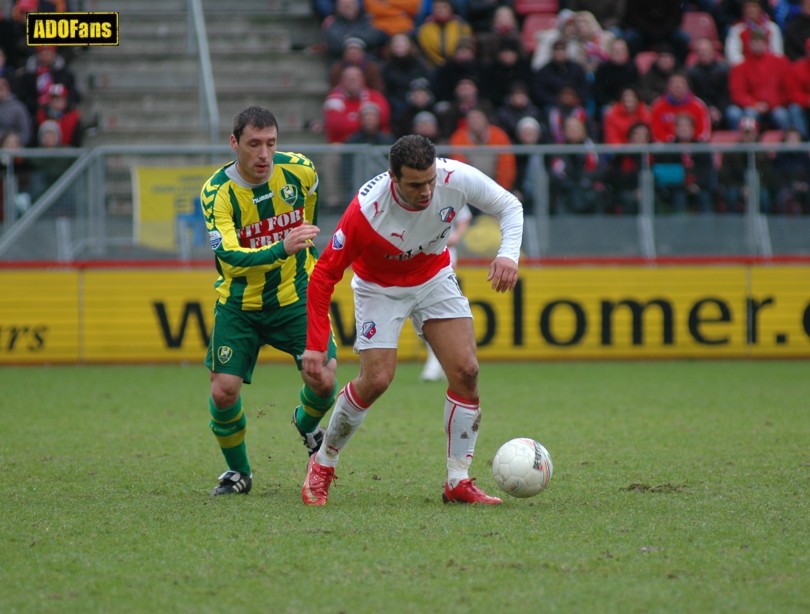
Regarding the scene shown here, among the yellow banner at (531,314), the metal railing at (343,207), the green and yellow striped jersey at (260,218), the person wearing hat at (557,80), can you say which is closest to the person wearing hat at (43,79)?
the metal railing at (343,207)

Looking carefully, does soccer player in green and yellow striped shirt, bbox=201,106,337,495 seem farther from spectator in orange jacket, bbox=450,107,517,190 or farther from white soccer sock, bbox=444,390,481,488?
spectator in orange jacket, bbox=450,107,517,190

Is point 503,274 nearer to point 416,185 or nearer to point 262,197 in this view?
point 416,185

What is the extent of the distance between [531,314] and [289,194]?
26.7ft

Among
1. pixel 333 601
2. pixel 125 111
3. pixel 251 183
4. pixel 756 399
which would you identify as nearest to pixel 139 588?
pixel 333 601

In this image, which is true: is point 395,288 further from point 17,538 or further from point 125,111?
point 125,111

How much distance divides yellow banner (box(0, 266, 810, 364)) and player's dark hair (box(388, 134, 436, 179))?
8470 millimetres

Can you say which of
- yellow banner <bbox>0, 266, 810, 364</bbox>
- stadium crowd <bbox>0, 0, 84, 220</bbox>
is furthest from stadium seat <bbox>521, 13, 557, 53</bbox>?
stadium crowd <bbox>0, 0, 84, 220</bbox>

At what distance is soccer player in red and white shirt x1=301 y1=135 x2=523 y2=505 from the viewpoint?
6195mm

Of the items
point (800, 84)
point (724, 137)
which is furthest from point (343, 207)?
point (800, 84)

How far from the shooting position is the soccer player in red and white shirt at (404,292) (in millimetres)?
6195

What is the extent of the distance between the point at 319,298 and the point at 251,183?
0.99m

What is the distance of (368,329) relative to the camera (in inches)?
253

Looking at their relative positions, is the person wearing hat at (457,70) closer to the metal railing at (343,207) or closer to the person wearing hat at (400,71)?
the person wearing hat at (400,71)

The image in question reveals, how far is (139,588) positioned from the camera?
15.1 ft
